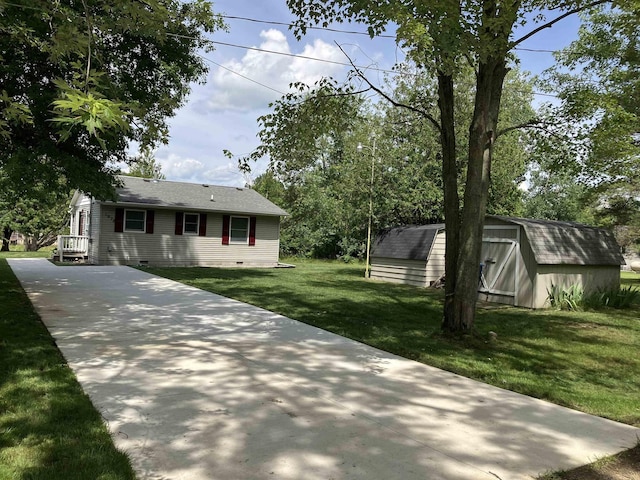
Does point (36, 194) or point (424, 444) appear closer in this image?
point (424, 444)

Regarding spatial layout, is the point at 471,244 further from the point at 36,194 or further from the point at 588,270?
the point at 36,194

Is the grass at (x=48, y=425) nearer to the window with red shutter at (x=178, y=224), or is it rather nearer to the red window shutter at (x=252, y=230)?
the window with red shutter at (x=178, y=224)

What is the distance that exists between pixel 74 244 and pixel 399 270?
45.5 feet

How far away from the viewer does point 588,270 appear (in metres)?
12.2

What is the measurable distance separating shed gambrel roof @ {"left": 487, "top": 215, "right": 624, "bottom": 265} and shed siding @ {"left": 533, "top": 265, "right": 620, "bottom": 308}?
8.0 inches

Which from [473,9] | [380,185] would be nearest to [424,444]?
[473,9]

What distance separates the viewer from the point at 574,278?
38.9 ft

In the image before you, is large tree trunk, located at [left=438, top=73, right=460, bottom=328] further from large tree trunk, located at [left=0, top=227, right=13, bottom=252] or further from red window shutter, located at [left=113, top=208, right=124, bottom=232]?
large tree trunk, located at [left=0, top=227, right=13, bottom=252]

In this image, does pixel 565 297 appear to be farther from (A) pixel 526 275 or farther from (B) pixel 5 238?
(B) pixel 5 238

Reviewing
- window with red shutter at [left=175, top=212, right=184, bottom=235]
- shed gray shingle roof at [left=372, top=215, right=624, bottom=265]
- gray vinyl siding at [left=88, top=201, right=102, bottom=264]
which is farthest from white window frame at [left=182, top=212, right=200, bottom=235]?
shed gray shingle roof at [left=372, top=215, right=624, bottom=265]

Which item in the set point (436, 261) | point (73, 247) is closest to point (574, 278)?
point (436, 261)

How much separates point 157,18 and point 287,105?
430cm

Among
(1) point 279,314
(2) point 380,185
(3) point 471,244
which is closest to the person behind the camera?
(3) point 471,244

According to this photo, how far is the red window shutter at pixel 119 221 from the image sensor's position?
1873 centimetres
